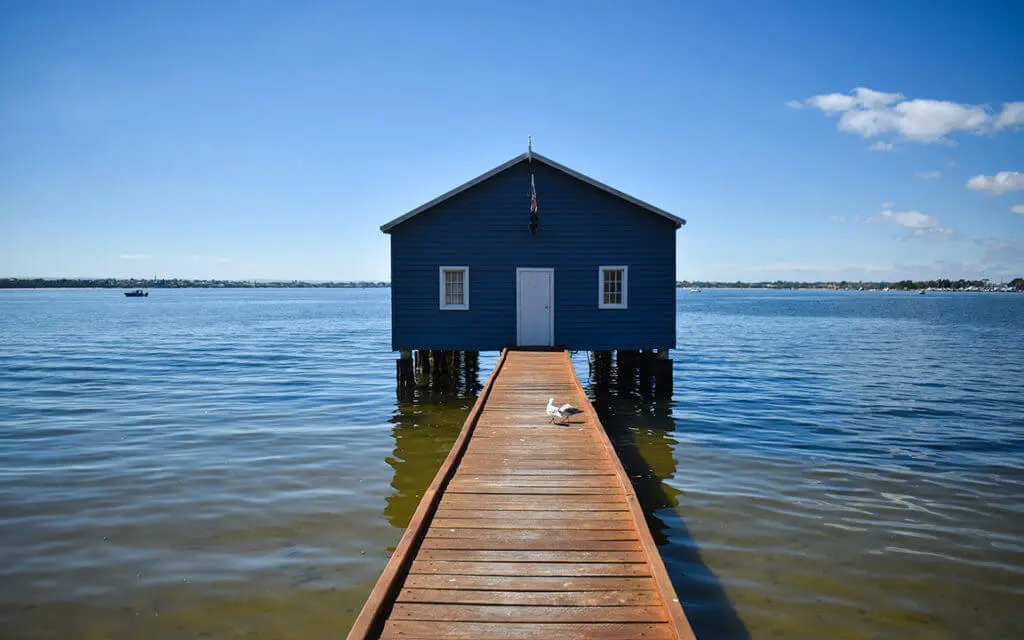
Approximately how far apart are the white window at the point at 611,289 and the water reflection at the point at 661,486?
301cm

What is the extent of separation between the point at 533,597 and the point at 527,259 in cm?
1427

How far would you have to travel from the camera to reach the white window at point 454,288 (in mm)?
19062

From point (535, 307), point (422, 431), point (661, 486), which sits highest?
point (535, 307)

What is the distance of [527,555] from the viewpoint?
19.6ft

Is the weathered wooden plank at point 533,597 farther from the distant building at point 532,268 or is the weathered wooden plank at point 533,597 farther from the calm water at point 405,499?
the distant building at point 532,268

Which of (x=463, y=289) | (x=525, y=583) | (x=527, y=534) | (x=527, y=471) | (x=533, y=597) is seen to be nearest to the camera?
(x=533, y=597)

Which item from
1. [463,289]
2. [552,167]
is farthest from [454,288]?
[552,167]

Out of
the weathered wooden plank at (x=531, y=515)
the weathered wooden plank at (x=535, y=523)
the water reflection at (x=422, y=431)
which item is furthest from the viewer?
the water reflection at (x=422, y=431)

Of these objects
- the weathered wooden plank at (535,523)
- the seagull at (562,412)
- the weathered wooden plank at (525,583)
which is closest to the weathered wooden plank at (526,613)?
the weathered wooden plank at (525,583)

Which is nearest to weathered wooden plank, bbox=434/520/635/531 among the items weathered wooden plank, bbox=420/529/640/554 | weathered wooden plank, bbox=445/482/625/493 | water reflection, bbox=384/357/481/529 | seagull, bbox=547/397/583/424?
weathered wooden plank, bbox=420/529/640/554

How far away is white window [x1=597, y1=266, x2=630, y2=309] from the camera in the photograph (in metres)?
19.1

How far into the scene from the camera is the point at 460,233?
19.0 metres

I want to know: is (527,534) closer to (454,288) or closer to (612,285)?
(454,288)

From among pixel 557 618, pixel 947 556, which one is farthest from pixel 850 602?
pixel 557 618
